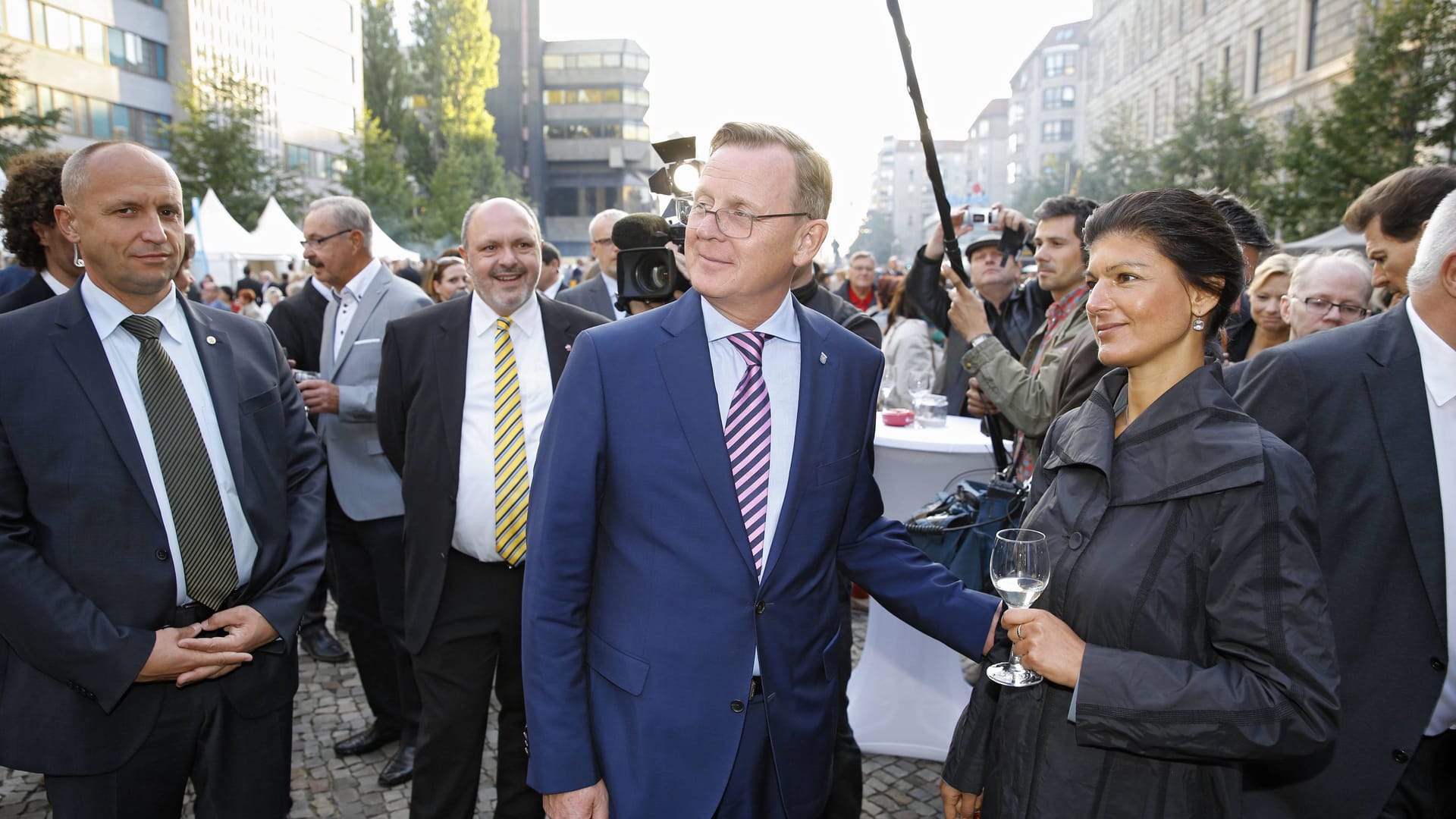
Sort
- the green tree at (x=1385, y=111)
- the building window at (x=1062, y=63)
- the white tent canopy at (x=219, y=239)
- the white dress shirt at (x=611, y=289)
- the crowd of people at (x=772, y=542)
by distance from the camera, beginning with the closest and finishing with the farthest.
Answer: the crowd of people at (x=772, y=542), the white dress shirt at (x=611, y=289), the green tree at (x=1385, y=111), the white tent canopy at (x=219, y=239), the building window at (x=1062, y=63)

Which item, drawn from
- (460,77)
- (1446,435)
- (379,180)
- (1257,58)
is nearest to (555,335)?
(1446,435)

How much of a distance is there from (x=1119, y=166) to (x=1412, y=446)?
41458 mm

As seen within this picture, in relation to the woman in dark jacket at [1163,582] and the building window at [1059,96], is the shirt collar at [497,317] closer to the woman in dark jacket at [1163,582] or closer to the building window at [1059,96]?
the woman in dark jacket at [1163,582]

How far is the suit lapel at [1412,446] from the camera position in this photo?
80.6 inches

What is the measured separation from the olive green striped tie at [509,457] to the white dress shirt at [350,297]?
146 centimetres

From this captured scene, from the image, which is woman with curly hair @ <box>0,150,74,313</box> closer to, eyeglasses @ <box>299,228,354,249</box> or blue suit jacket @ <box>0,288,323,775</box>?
eyeglasses @ <box>299,228,354,249</box>

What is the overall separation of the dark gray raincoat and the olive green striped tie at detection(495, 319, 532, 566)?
1820 millimetres

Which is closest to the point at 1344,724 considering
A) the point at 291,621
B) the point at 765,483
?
the point at 765,483

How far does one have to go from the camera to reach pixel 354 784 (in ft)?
12.9

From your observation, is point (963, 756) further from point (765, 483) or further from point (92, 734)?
point (92, 734)

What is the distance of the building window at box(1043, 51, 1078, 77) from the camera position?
269 feet

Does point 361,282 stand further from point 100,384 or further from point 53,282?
point 100,384

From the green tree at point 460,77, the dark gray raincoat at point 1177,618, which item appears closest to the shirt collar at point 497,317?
the dark gray raincoat at point 1177,618

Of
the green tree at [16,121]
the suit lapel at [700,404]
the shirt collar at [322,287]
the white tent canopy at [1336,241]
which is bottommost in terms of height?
the suit lapel at [700,404]
